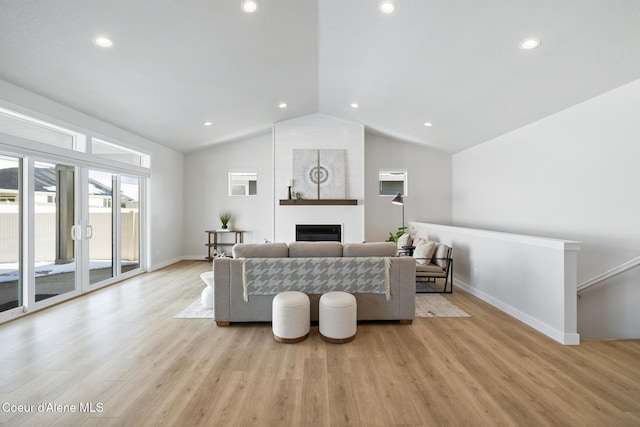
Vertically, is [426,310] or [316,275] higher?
[316,275]

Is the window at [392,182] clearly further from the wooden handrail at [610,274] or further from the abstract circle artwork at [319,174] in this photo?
the wooden handrail at [610,274]

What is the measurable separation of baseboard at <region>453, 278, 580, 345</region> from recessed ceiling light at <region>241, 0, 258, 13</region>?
4444 mm

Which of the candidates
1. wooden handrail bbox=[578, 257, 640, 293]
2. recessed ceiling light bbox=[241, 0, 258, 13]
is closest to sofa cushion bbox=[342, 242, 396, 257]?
wooden handrail bbox=[578, 257, 640, 293]

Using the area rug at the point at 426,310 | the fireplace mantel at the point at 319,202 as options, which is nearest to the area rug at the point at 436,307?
the area rug at the point at 426,310

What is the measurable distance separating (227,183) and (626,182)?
712 centimetres

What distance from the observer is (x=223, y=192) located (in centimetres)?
712

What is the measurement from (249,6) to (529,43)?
276 centimetres

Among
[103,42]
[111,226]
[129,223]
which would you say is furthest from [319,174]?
[103,42]

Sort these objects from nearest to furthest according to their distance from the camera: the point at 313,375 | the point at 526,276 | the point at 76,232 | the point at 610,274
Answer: the point at 313,375
the point at 610,274
the point at 526,276
the point at 76,232

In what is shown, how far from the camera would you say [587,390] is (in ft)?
6.48

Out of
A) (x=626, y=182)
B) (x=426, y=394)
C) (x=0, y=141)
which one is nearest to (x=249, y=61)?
(x=0, y=141)

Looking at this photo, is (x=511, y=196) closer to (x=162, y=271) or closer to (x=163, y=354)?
(x=163, y=354)

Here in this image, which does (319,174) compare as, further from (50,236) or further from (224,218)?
(50,236)

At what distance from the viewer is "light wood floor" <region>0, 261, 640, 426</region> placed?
1738 mm
